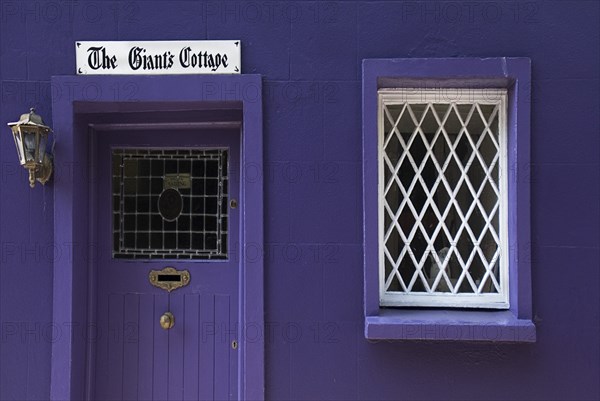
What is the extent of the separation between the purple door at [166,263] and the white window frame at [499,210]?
1.07 meters

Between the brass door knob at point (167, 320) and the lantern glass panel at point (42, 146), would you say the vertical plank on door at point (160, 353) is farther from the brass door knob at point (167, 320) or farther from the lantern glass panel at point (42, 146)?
the lantern glass panel at point (42, 146)

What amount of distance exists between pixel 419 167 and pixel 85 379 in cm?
289

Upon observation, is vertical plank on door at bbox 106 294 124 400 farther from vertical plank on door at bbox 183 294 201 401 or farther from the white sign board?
the white sign board

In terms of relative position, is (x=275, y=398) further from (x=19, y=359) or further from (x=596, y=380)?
(x=596, y=380)

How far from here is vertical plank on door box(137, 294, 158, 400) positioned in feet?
12.9

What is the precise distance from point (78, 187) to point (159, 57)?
1.10 metres

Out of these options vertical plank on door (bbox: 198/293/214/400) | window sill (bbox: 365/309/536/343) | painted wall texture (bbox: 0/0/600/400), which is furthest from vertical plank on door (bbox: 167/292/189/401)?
window sill (bbox: 365/309/536/343)

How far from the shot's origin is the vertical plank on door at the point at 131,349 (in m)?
3.95

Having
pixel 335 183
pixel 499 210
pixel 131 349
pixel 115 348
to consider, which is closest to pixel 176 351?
pixel 131 349

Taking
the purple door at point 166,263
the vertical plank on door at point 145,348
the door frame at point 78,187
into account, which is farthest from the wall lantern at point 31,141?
the vertical plank on door at point 145,348

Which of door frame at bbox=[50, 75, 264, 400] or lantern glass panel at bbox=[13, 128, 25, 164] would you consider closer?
lantern glass panel at bbox=[13, 128, 25, 164]

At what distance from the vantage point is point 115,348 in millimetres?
3949

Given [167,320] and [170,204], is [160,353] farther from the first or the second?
[170,204]

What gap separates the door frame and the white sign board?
61 millimetres
